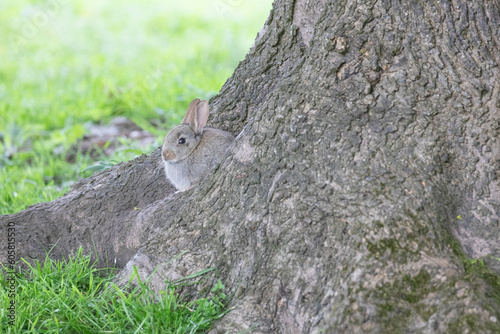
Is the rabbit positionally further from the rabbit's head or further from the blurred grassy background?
the blurred grassy background

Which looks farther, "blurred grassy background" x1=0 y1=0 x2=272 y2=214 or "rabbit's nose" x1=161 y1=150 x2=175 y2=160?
"blurred grassy background" x1=0 y1=0 x2=272 y2=214

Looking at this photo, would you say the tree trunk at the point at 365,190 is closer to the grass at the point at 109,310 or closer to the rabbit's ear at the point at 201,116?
the grass at the point at 109,310

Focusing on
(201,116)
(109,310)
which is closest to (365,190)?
(109,310)

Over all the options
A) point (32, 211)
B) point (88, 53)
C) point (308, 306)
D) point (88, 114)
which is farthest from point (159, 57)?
point (308, 306)

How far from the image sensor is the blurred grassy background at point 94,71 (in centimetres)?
555

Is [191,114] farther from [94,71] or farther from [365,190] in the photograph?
[94,71]

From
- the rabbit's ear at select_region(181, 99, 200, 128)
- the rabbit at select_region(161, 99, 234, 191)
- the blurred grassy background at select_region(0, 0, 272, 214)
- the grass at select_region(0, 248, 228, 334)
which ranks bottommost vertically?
the grass at select_region(0, 248, 228, 334)

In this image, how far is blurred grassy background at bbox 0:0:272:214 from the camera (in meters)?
5.55

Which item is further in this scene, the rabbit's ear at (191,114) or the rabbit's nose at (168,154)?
the rabbit's ear at (191,114)

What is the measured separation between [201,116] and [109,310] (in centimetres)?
163

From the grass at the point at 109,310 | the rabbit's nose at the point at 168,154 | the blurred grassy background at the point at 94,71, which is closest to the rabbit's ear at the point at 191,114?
the rabbit's nose at the point at 168,154

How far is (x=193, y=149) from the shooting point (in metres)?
3.96

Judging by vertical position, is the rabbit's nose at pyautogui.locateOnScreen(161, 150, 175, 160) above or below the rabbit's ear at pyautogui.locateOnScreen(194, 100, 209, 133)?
below

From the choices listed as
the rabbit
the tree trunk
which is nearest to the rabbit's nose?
the rabbit
